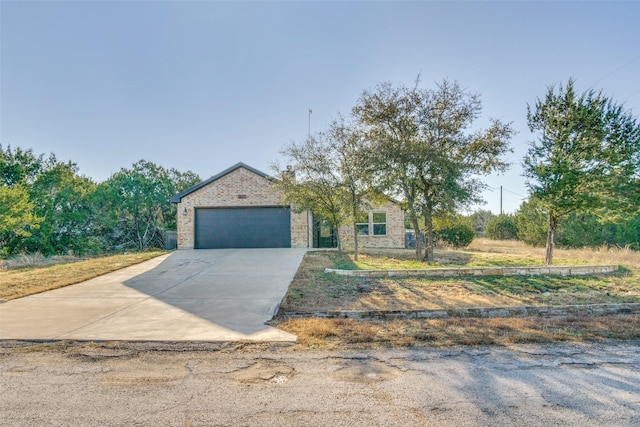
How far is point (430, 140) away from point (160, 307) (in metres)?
9.64

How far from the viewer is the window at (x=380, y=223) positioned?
18.7 metres

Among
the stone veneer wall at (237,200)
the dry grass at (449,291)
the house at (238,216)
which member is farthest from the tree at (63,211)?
the dry grass at (449,291)

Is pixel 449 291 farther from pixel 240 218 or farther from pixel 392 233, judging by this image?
pixel 240 218

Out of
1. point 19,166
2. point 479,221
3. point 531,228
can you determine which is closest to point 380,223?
point 531,228

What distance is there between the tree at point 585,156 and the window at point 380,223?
8038 mm

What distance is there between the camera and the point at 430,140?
39.4 feet

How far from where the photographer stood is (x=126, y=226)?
68.9ft

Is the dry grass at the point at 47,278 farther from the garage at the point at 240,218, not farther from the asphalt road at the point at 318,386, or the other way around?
the garage at the point at 240,218

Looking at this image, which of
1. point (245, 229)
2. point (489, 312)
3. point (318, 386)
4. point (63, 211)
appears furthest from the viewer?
point (63, 211)

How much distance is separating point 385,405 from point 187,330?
A: 3.34 metres

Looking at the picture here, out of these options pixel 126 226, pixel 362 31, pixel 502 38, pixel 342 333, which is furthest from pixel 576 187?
pixel 126 226

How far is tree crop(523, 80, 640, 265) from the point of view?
428 inches

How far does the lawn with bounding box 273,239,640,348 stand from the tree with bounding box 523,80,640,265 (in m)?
2.38

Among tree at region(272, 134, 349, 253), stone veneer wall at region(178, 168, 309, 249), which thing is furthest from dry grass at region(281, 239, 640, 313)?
stone veneer wall at region(178, 168, 309, 249)
